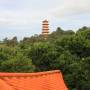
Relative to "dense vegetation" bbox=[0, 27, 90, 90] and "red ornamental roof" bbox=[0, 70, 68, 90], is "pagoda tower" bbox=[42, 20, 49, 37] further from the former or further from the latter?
"red ornamental roof" bbox=[0, 70, 68, 90]

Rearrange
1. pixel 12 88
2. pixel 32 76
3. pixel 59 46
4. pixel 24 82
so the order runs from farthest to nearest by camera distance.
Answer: pixel 59 46, pixel 32 76, pixel 24 82, pixel 12 88

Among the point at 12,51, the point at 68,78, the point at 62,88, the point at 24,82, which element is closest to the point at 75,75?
the point at 68,78

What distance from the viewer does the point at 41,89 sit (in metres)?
10.1

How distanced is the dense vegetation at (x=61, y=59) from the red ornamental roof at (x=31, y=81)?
14535mm

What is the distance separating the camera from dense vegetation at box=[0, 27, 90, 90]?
26656mm

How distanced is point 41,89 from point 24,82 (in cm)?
62

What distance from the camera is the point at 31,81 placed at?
10062 millimetres

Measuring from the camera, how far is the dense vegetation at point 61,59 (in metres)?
26.7

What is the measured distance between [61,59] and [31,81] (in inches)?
800

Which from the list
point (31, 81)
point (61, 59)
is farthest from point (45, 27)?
point (31, 81)

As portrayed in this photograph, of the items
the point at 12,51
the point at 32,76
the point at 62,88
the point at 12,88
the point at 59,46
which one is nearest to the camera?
the point at 12,88

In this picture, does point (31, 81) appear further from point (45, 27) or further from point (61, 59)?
point (45, 27)

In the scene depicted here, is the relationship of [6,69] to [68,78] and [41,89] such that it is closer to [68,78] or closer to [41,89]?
[68,78]

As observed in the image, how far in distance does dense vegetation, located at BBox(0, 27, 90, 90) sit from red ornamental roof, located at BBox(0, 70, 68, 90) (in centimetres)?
1454
